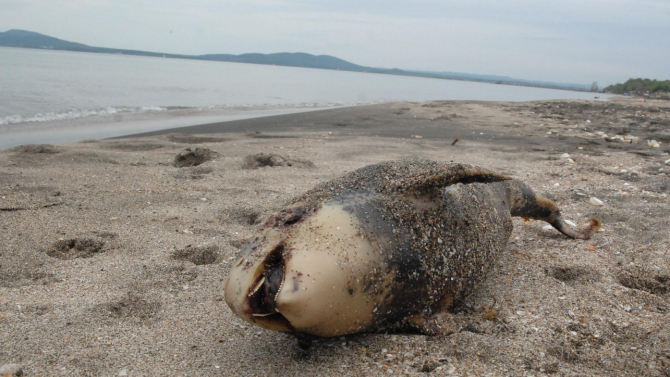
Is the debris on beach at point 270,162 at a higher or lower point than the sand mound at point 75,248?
higher

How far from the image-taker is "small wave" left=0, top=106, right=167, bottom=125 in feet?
36.8

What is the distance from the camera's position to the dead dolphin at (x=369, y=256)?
6.34 feet

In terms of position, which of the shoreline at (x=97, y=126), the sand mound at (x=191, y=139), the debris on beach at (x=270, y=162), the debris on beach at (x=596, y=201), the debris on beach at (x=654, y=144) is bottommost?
the shoreline at (x=97, y=126)

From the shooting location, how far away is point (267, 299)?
1926 mm

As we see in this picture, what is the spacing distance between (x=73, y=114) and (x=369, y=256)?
1338 cm

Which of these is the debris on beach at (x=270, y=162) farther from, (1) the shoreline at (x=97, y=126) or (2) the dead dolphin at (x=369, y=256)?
(1) the shoreline at (x=97, y=126)

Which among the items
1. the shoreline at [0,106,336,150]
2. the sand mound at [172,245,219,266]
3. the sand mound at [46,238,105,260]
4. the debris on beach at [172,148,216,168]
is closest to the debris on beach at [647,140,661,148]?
the debris on beach at [172,148,216,168]

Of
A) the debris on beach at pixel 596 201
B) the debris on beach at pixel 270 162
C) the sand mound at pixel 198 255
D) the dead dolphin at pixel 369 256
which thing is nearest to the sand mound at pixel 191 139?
the debris on beach at pixel 270 162

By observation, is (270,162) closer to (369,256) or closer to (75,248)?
(75,248)

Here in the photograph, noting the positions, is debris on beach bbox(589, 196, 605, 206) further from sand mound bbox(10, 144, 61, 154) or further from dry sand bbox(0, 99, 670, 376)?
sand mound bbox(10, 144, 61, 154)

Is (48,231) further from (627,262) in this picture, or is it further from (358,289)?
(627,262)

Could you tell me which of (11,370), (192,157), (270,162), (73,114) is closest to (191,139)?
(192,157)

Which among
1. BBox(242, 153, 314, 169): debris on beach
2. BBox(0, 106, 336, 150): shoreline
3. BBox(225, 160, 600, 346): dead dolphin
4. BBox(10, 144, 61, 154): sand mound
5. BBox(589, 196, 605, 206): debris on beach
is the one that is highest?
BBox(225, 160, 600, 346): dead dolphin

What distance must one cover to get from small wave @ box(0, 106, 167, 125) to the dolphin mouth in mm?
11700
